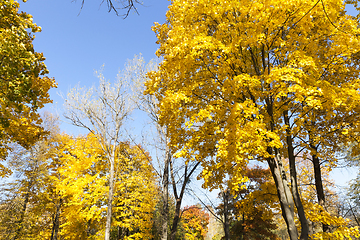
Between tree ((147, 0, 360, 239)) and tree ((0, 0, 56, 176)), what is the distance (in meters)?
3.82

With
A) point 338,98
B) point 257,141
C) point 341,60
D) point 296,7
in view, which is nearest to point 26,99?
point 257,141

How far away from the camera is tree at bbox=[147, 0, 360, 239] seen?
459 cm

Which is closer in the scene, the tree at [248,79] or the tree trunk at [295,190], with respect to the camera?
the tree at [248,79]

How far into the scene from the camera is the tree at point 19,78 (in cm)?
531

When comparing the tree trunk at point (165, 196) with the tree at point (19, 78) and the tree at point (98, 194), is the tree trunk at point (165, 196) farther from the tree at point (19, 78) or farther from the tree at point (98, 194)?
the tree at point (19, 78)

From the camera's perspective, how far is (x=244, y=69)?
248 inches

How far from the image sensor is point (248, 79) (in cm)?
448

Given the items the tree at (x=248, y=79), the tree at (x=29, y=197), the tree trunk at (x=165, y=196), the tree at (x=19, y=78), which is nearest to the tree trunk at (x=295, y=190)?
the tree at (x=248, y=79)

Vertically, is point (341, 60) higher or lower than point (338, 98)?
higher

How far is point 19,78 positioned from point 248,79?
6.54 m

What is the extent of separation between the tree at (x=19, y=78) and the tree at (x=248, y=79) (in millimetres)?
3823

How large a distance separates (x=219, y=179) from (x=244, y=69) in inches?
142

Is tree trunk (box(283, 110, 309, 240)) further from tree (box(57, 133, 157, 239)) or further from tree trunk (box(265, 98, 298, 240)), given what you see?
tree (box(57, 133, 157, 239))

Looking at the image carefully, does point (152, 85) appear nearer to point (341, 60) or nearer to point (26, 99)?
point (26, 99)
